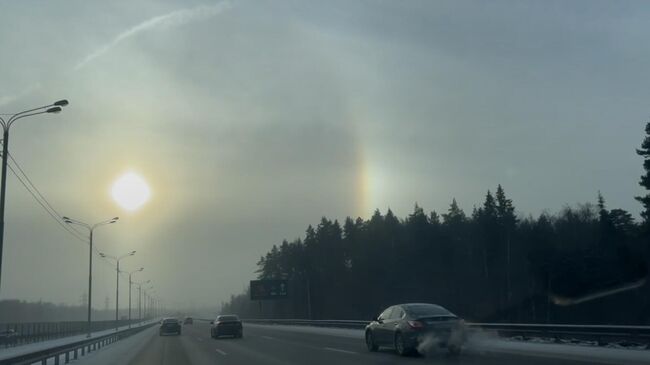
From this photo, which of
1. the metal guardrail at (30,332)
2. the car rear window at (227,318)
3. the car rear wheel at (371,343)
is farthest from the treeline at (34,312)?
the car rear wheel at (371,343)

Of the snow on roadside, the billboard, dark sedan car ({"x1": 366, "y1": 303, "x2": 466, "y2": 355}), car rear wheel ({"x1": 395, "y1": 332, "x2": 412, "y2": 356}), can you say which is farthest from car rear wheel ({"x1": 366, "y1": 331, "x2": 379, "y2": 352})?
the billboard

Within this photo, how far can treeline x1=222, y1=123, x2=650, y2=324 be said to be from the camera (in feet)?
184

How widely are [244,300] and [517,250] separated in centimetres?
12075

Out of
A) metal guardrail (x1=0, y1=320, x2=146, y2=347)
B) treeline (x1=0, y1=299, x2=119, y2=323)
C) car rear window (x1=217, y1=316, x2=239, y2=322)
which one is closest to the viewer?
metal guardrail (x1=0, y1=320, x2=146, y2=347)

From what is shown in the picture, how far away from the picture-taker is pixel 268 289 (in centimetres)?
9219

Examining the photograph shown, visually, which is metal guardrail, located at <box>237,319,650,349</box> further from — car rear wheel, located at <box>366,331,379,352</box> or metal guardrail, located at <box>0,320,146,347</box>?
metal guardrail, located at <box>0,320,146,347</box>

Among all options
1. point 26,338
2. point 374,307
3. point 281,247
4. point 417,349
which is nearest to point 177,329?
point 26,338

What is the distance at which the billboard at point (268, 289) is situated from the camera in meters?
91.8

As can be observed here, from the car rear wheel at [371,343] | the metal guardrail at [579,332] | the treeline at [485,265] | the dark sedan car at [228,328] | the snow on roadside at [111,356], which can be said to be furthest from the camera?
the treeline at [485,265]

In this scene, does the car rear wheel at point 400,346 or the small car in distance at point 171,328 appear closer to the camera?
the car rear wheel at point 400,346

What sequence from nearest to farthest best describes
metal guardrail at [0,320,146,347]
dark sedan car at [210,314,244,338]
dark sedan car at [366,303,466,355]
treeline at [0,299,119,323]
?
dark sedan car at [366,303,466,355] → metal guardrail at [0,320,146,347] → dark sedan car at [210,314,244,338] → treeline at [0,299,119,323]

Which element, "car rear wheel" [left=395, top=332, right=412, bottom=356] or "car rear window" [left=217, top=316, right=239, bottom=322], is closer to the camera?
"car rear wheel" [left=395, top=332, right=412, bottom=356]

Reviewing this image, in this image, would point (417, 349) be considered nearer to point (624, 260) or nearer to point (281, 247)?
point (624, 260)

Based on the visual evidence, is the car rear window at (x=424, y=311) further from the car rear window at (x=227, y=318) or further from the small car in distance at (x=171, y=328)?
the small car in distance at (x=171, y=328)
